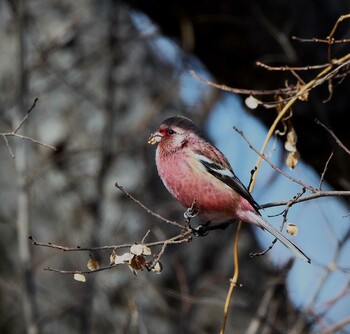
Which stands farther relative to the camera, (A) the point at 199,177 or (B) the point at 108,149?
(B) the point at 108,149

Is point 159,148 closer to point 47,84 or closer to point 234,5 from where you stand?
point 234,5

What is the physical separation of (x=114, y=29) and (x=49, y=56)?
0.68 meters

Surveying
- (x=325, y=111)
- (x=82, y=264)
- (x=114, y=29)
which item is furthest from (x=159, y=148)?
(x=114, y=29)

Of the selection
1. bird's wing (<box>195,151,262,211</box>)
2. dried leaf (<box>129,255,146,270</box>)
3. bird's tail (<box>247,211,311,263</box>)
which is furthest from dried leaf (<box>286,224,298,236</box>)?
bird's wing (<box>195,151,262,211</box>)

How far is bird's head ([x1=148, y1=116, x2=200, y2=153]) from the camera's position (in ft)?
14.1

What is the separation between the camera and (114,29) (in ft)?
25.8

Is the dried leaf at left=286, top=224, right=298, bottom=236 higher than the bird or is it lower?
higher

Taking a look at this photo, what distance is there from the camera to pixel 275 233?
3764 millimetres

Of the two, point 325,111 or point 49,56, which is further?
point 49,56

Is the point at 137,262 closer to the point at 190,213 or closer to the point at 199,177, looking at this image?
the point at 190,213

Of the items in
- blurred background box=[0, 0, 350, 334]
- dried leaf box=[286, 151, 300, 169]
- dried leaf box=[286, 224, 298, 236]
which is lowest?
blurred background box=[0, 0, 350, 334]

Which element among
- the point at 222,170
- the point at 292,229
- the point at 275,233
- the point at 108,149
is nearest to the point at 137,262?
the point at 292,229

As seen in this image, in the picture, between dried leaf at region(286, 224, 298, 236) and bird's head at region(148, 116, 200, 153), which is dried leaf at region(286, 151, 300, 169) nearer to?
dried leaf at region(286, 224, 298, 236)

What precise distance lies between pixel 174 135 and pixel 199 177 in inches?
11.8
